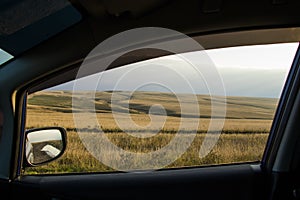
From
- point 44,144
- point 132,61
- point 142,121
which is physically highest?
point 132,61

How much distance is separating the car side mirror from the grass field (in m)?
0.05

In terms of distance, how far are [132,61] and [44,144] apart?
71 cm

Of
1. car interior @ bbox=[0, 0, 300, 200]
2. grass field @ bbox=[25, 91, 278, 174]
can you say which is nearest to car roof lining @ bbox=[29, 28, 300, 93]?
car interior @ bbox=[0, 0, 300, 200]

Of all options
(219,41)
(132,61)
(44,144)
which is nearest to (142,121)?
(132,61)

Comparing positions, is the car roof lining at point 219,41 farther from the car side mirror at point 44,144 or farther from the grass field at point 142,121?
the car side mirror at point 44,144

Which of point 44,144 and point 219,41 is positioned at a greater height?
point 219,41

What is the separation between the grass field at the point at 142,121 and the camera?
7.41 feet

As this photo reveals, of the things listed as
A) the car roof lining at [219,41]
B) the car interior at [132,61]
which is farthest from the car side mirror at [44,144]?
the car roof lining at [219,41]

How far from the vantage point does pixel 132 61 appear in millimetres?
2309

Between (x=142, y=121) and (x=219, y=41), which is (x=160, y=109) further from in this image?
(x=219, y=41)

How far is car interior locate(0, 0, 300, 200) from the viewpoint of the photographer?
78.8 inches

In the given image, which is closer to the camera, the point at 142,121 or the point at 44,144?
the point at 44,144

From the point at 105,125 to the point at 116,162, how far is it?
0.87ft

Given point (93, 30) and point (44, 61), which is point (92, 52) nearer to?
point (93, 30)
